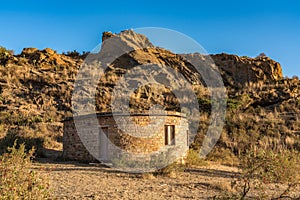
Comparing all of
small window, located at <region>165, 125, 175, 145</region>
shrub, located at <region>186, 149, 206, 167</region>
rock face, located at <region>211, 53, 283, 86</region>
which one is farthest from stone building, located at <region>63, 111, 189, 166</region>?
rock face, located at <region>211, 53, 283, 86</region>

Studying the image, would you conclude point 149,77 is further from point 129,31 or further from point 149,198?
point 149,198

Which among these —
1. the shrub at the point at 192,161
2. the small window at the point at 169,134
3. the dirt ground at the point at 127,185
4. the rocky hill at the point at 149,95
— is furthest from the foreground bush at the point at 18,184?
the rocky hill at the point at 149,95

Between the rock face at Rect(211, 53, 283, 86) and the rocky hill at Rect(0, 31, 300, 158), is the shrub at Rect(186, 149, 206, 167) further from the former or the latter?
the rock face at Rect(211, 53, 283, 86)

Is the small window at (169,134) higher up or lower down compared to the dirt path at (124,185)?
higher up

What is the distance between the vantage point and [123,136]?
43.8 ft

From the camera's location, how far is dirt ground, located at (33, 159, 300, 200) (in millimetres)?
7938

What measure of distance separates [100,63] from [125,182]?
2620 cm

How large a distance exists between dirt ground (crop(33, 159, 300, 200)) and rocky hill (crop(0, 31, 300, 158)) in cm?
584

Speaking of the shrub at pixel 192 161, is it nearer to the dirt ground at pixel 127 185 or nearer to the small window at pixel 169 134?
the small window at pixel 169 134

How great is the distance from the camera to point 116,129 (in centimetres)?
1348

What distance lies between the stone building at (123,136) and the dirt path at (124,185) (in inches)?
64.6

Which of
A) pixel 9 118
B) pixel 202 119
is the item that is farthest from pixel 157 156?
pixel 9 118

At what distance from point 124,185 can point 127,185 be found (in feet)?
0.29

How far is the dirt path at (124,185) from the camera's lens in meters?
7.94
